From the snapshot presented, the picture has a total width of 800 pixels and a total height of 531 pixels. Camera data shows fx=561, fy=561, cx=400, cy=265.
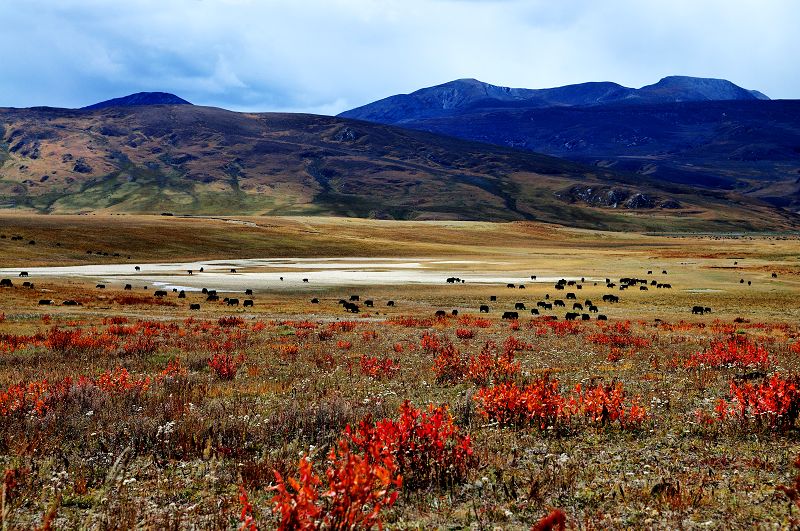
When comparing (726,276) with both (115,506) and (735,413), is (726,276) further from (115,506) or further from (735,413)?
(115,506)

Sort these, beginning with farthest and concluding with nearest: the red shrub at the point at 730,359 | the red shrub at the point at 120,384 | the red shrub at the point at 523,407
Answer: the red shrub at the point at 730,359 < the red shrub at the point at 120,384 < the red shrub at the point at 523,407

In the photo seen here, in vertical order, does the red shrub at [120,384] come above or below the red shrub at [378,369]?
above

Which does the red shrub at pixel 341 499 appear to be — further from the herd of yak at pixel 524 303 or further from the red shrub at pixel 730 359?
the herd of yak at pixel 524 303

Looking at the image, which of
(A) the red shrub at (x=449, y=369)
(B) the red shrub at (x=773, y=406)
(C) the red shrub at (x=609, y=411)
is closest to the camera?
(B) the red shrub at (x=773, y=406)

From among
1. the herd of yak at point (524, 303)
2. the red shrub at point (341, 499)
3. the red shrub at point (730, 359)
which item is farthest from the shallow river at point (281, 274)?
the red shrub at point (341, 499)

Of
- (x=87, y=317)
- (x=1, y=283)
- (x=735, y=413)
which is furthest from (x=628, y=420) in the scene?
(x=1, y=283)

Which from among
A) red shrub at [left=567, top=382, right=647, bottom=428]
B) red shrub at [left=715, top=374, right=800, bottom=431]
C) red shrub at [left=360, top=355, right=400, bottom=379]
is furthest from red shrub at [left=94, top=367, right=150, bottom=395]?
red shrub at [left=715, top=374, right=800, bottom=431]

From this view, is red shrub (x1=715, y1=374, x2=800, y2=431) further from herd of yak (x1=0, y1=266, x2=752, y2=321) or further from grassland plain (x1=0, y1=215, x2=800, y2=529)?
herd of yak (x1=0, y1=266, x2=752, y2=321)

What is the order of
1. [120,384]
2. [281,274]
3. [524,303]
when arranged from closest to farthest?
[120,384], [524,303], [281,274]

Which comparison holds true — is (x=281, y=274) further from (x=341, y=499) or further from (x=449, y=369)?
(x=341, y=499)

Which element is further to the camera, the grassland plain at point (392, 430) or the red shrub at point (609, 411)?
the red shrub at point (609, 411)

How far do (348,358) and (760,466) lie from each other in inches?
559

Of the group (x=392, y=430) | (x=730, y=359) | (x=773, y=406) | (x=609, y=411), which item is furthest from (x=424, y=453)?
(x=730, y=359)

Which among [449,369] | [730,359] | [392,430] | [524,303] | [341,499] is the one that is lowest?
[524,303]
